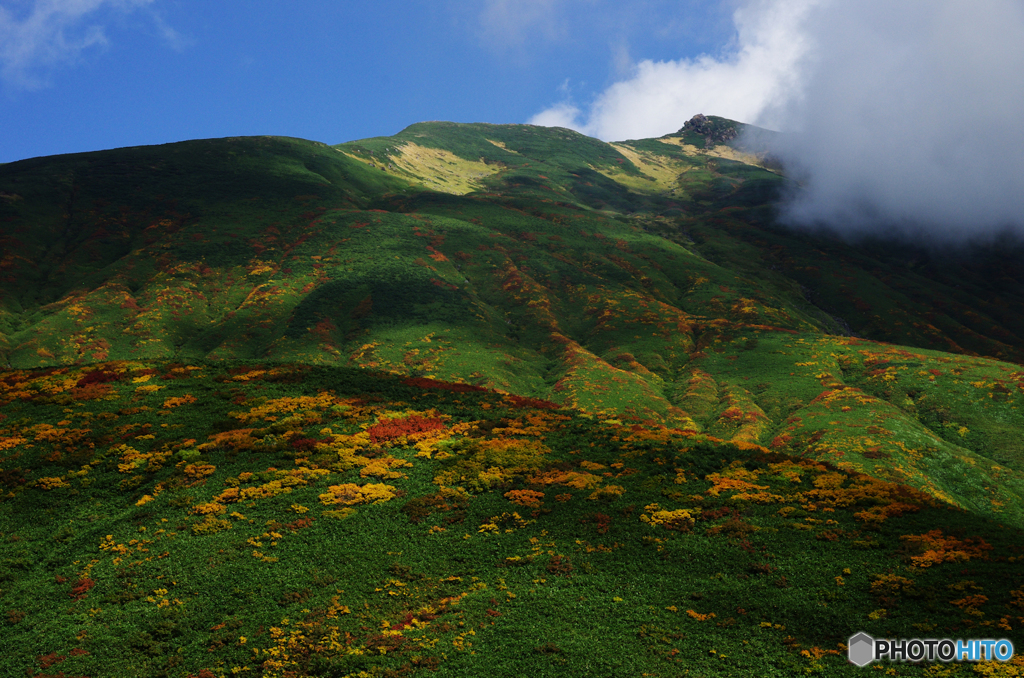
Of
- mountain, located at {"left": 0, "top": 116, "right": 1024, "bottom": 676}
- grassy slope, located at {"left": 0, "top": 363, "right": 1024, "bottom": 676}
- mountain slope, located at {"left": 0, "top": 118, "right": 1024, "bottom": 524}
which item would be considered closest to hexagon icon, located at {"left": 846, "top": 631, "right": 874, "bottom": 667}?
mountain, located at {"left": 0, "top": 116, "right": 1024, "bottom": 676}

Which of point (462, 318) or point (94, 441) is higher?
point (462, 318)

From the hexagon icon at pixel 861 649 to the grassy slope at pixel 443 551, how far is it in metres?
0.91

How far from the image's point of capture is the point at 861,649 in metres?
24.1

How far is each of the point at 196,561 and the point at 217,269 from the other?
13120 centimetres

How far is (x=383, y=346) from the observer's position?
11581 centimetres

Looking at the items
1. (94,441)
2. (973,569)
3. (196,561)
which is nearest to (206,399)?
(94,441)

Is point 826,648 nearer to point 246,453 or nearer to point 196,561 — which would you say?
point 196,561

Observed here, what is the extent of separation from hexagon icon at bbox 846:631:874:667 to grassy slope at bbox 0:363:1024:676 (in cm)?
91

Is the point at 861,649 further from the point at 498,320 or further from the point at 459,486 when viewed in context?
the point at 498,320

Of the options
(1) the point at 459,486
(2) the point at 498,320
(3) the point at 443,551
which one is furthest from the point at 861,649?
(2) the point at 498,320

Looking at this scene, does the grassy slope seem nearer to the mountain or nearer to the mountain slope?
the mountain

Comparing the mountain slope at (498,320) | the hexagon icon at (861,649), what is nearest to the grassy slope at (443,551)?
the hexagon icon at (861,649)

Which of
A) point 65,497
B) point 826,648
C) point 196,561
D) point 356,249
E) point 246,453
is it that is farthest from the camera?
point 356,249

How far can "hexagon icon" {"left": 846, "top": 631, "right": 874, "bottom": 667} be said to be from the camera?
77.2ft
